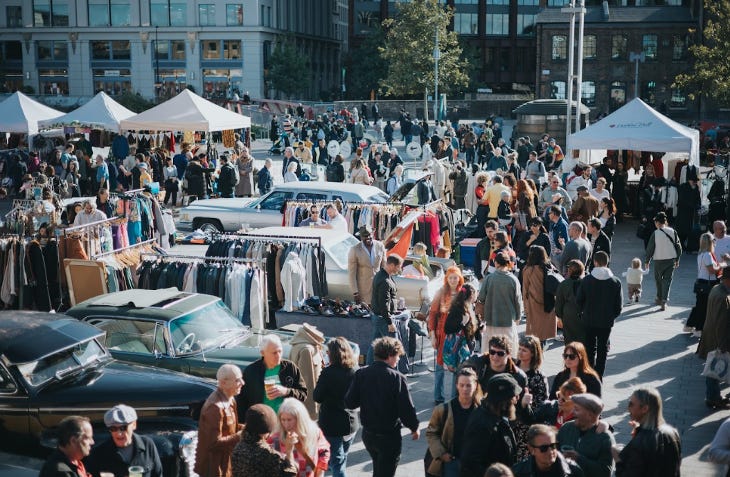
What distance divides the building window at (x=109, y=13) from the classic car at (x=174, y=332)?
8530cm

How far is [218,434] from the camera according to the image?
7.68 metres

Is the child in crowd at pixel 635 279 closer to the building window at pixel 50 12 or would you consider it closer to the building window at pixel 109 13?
the building window at pixel 109 13

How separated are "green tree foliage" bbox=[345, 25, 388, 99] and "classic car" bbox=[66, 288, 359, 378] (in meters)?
79.0

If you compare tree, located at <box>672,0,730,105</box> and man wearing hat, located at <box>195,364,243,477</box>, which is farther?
tree, located at <box>672,0,730,105</box>

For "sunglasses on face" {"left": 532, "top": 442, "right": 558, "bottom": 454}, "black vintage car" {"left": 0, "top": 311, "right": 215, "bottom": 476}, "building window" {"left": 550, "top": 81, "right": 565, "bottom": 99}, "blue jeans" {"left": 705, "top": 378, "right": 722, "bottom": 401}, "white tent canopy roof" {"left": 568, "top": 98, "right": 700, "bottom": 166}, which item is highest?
"building window" {"left": 550, "top": 81, "right": 565, "bottom": 99}

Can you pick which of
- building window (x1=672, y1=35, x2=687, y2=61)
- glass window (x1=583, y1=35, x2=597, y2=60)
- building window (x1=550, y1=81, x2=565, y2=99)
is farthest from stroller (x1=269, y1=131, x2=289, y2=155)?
building window (x1=672, y1=35, x2=687, y2=61)

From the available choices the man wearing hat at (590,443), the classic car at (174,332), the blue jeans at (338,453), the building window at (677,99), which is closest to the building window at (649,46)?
the building window at (677,99)

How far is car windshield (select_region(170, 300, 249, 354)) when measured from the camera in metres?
10.5

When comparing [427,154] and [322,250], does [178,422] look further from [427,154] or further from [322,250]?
[427,154]

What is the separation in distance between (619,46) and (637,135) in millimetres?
49513

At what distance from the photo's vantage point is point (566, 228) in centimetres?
1606

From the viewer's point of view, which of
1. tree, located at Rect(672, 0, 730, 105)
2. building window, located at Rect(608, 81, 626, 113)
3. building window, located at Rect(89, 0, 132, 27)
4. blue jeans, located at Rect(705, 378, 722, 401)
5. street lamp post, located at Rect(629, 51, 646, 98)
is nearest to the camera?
blue jeans, located at Rect(705, 378, 722, 401)

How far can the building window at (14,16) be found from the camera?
9350 cm

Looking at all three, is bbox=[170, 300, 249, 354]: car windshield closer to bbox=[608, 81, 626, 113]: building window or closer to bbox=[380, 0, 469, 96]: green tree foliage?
bbox=[380, 0, 469, 96]: green tree foliage
